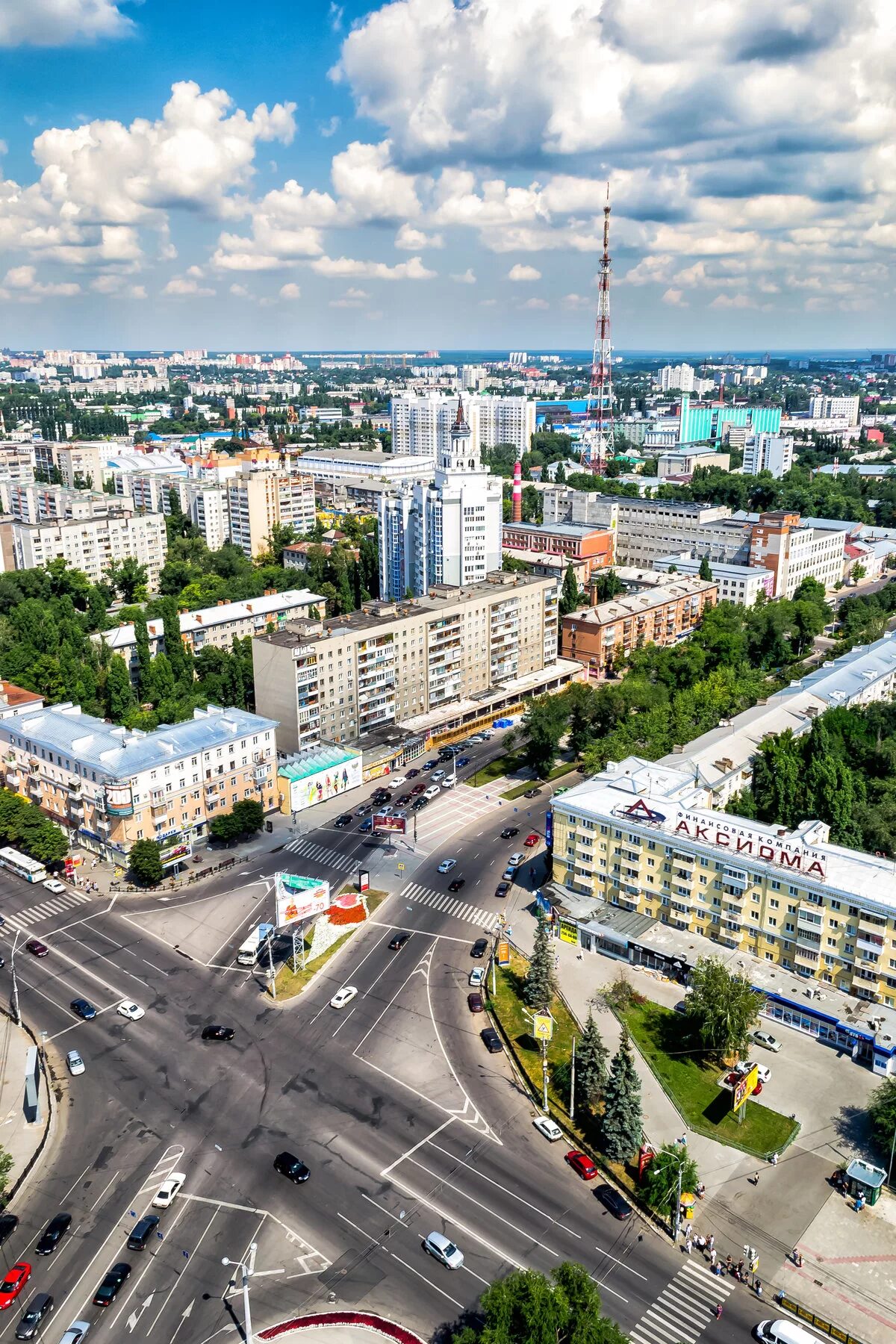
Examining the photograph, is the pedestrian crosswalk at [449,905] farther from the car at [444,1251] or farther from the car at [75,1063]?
the car at [444,1251]

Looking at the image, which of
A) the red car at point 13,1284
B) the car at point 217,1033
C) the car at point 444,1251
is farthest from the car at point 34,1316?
the car at point 217,1033

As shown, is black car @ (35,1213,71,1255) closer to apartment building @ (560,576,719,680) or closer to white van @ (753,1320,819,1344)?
white van @ (753,1320,819,1344)

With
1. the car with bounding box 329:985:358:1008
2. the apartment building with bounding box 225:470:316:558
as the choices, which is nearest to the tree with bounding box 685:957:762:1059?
the car with bounding box 329:985:358:1008

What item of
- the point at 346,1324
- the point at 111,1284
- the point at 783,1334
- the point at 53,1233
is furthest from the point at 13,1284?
the point at 783,1334

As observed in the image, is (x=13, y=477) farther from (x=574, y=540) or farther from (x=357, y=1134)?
(x=357, y=1134)

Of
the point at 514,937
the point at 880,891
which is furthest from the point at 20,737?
the point at 880,891

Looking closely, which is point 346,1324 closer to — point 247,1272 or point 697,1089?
point 247,1272
